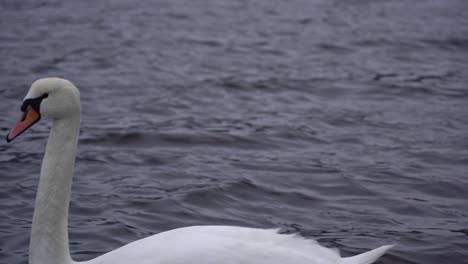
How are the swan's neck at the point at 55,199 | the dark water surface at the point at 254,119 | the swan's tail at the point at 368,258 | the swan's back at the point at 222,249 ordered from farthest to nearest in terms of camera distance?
the dark water surface at the point at 254,119 → the swan's tail at the point at 368,258 → the swan's neck at the point at 55,199 → the swan's back at the point at 222,249

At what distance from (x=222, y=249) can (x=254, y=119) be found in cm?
475

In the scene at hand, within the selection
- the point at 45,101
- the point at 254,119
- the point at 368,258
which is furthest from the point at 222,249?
the point at 254,119

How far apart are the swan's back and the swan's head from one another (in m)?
0.81

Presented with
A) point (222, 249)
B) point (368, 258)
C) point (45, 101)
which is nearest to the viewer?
point (222, 249)

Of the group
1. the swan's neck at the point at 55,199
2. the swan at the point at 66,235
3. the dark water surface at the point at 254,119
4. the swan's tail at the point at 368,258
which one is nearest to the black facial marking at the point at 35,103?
the swan at the point at 66,235

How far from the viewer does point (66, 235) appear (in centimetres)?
448

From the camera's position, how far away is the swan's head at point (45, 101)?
14.5ft

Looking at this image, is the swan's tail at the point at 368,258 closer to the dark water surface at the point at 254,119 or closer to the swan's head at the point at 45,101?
the dark water surface at the point at 254,119

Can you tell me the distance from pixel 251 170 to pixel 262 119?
1563 mm

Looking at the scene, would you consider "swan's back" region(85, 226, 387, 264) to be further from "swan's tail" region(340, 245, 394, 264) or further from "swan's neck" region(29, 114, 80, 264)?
"swan's neck" region(29, 114, 80, 264)

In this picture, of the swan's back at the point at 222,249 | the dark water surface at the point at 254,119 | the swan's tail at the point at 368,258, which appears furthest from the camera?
the dark water surface at the point at 254,119

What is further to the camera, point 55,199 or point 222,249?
point 55,199

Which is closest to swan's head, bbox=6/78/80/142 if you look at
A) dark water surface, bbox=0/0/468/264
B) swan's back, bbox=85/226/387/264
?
swan's back, bbox=85/226/387/264

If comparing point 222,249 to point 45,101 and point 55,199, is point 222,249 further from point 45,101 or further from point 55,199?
point 45,101
